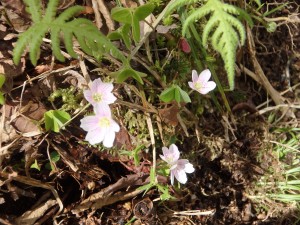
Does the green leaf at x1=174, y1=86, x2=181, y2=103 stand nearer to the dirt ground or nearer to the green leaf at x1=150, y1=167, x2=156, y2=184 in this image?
the dirt ground

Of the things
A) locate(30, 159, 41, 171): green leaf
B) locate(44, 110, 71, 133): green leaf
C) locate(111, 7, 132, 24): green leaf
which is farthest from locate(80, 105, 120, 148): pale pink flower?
locate(111, 7, 132, 24): green leaf

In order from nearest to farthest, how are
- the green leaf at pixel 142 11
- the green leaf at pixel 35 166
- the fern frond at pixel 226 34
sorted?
the fern frond at pixel 226 34, the green leaf at pixel 142 11, the green leaf at pixel 35 166

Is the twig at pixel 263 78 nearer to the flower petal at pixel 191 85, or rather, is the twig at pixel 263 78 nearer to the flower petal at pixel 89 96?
the flower petal at pixel 191 85

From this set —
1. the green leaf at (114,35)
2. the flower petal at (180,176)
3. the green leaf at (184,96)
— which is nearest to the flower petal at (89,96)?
the green leaf at (114,35)

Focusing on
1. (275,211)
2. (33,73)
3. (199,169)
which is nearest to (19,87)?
(33,73)

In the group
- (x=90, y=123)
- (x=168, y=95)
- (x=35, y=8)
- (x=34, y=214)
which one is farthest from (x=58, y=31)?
(x=34, y=214)

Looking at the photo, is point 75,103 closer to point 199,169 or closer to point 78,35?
point 78,35
